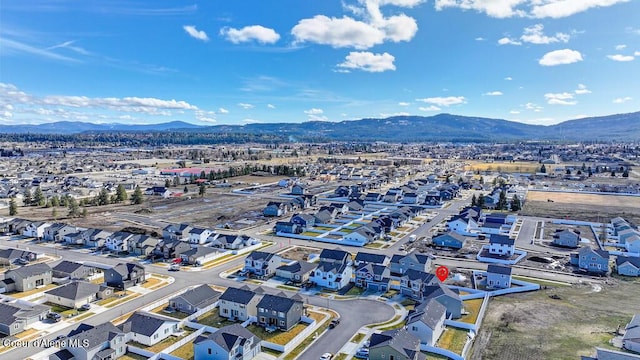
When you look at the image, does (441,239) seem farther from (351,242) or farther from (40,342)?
(40,342)

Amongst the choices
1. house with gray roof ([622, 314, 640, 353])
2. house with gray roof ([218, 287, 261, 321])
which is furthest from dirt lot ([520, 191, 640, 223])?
house with gray roof ([218, 287, 261, 321])

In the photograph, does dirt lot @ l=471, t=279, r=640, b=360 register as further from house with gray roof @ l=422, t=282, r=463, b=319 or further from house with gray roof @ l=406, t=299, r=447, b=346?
house with gray roof @ l=406, t=299, r=447, b=346

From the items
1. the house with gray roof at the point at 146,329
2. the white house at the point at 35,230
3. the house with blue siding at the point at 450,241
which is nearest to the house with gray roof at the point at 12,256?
the white house at the point at 35,230

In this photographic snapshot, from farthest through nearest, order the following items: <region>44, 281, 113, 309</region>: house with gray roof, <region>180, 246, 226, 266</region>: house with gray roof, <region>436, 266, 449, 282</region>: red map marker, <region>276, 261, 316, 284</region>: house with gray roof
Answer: <region>180, 246, 226, 266</region>: house with gray roof → <region>436, 266, 449, 282</region>: red map marker → <region>276, 261, 316, 284</region>: house with gray roof → <region>44, 281, 113, 309</region>: house with gray roof

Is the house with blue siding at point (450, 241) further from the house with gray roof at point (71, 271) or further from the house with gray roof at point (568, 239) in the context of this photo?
the house with gray roof at point (71, 271)

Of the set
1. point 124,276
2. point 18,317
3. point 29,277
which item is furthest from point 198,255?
point 18,317

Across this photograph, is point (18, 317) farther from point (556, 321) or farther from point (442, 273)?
point (556, 321)
